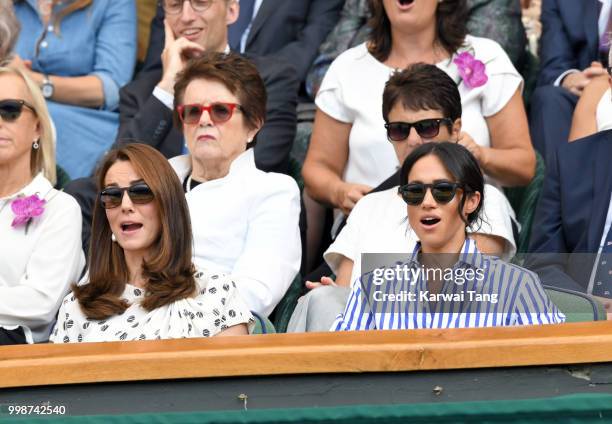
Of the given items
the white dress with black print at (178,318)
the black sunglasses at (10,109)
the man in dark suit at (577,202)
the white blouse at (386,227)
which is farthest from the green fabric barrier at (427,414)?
the black sunglasses at (10,109)

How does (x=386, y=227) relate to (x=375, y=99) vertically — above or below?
below

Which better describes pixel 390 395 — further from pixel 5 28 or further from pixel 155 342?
pixel 5 28

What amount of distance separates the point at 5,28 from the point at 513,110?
2141 millimetres

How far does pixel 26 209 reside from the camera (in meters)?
4.76

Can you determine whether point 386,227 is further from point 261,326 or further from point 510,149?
point 510,149

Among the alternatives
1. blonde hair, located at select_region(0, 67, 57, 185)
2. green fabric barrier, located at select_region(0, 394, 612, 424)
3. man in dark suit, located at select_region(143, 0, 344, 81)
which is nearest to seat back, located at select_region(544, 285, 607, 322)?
green fabric barrier, located at select_region(0, 394, 612, 424)

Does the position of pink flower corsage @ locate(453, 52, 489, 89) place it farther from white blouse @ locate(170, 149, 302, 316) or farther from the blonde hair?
the blonde hair

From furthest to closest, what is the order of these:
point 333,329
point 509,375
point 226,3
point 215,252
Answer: point 226,3, point 215,252, point 333,329, point 509,375

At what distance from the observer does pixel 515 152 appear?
201 inches

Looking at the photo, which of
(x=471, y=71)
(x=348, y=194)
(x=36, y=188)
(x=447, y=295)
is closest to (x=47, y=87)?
(x=36, y=188)

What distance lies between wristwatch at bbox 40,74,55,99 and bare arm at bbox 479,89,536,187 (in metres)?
2.02

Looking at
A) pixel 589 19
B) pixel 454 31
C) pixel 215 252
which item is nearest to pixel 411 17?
pixel 454 31

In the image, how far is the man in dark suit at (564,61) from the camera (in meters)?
5.55

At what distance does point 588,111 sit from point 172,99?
1.63 meters
